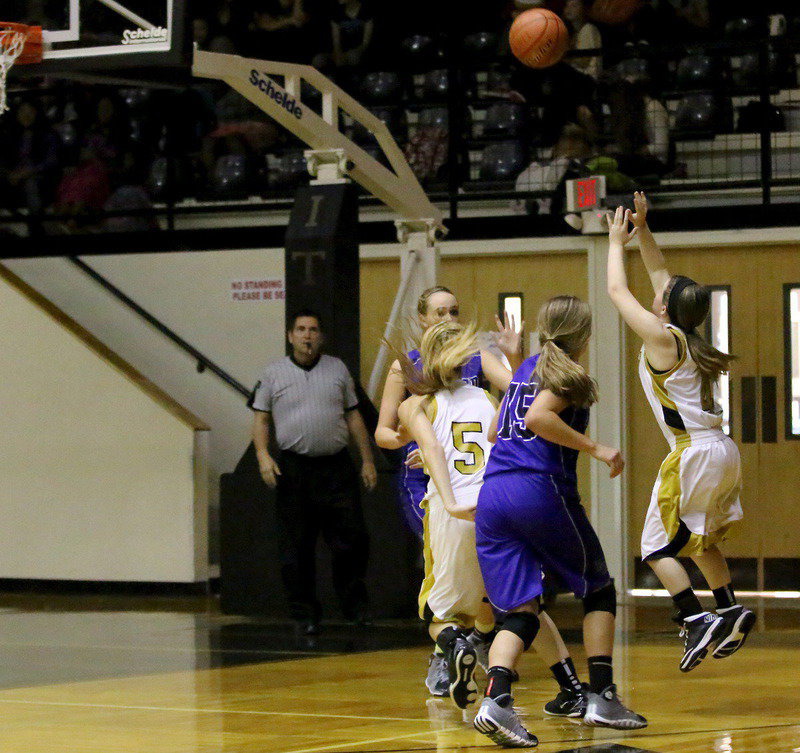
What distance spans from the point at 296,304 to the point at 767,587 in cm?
404

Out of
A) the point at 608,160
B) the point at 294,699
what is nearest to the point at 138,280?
the point at 608,160

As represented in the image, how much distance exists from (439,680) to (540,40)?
4444mm

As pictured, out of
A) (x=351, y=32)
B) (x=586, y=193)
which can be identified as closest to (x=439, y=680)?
(x=586, y=193)

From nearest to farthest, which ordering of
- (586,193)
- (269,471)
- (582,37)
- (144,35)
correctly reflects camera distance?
(144,35), (269,471), (586,193), (582,37)

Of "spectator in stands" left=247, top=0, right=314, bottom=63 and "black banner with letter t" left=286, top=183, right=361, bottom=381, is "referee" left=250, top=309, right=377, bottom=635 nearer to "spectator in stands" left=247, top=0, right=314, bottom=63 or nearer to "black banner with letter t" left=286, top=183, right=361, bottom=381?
"black banner with letter t" left=286, top=183, right=361, bottom=381

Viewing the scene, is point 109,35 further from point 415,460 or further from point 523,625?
point 523,625

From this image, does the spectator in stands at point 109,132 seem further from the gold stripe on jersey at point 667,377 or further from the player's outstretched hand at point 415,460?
the gold stripe on jersey at point 667,377

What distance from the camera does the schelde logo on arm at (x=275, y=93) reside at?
28.4ft

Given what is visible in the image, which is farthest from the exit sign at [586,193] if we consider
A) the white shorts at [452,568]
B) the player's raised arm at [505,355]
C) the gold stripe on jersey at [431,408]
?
the white shorts at [452,568]

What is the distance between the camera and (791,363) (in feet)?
35.4

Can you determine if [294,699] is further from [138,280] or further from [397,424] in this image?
[138,280]

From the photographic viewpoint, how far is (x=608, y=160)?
11.3m

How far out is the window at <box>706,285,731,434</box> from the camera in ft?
35.7

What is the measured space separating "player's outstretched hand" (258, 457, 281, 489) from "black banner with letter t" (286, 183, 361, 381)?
A: 2.67ft
